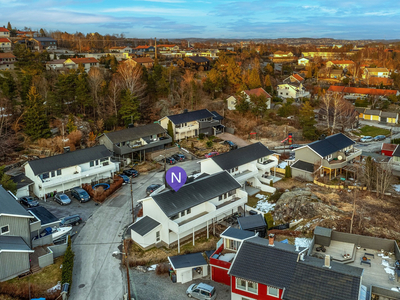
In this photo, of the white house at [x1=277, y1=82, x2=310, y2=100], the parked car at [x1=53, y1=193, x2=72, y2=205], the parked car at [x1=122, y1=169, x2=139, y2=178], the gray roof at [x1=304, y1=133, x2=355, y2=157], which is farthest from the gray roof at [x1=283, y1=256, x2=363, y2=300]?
the white house at [x1=277, y1=82, x2=310, y2=100]

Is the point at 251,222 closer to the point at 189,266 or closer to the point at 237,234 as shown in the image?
the point at 237,234

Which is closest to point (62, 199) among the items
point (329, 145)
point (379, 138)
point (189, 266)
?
point (189, 266)

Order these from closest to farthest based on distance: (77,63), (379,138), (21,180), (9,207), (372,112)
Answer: (9,207) < (21,180) < (379,138) < (372,112) < (77,63)

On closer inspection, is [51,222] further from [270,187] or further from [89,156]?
[270,187]

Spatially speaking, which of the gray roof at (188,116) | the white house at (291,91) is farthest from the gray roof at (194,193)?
the white house at (291,91)

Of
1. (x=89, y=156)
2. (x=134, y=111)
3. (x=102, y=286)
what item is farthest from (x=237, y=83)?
(x=102, y=286)

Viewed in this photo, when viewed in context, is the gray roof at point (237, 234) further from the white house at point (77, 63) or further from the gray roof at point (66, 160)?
the white house at point (77, 63)

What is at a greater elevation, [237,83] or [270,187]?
[237,83]
